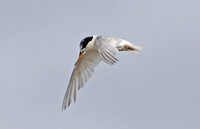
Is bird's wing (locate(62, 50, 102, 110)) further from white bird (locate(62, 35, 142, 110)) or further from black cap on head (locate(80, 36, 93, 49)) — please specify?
black cap on head (locate(80, 36, 93, 49))

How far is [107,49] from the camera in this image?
1013 centimetres

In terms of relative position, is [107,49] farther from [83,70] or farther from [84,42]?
[83,70]

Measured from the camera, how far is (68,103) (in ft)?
38.2

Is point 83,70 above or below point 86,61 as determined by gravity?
below

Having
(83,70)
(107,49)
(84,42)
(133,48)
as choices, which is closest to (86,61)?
(83,70)

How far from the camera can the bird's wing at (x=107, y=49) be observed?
9.78m

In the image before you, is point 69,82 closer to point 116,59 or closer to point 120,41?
point 120,41

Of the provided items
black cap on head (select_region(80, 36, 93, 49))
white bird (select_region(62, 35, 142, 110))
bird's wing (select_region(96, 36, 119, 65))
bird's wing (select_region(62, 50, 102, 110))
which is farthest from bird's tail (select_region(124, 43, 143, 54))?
bird's wing (select_region(96, 36, 119, 65))

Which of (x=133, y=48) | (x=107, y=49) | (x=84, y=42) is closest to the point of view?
(x=107, y=49)

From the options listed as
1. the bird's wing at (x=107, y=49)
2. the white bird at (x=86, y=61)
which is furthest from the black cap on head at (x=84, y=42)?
the bird's wing at (x=107, y=49)

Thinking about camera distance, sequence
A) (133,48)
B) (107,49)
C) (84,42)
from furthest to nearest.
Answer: (133,48)
(84,42)
(107,49)

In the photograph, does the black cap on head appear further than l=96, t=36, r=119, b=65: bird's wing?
Yes

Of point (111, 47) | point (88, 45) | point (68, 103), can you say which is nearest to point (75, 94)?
point (68, 103)

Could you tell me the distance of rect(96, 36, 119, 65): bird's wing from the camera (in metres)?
9.78
